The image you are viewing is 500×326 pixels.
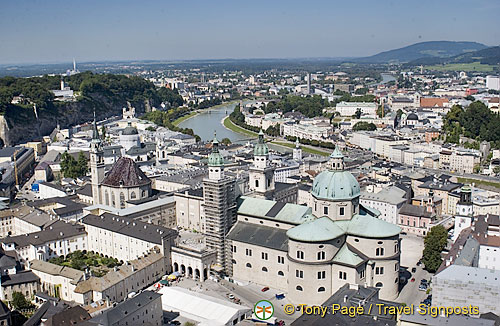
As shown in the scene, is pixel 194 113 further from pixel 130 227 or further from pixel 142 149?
pixel 130 227

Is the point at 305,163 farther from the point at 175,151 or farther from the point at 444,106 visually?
the point at 444,106

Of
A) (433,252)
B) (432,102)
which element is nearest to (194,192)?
(433,252)

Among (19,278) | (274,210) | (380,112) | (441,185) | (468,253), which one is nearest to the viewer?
(468,253)

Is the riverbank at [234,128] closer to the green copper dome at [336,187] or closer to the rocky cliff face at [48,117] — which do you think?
the rocky cliff face at [48,117]

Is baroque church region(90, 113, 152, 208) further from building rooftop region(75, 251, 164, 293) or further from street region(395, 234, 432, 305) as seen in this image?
street region(395, 234, 432, 305)

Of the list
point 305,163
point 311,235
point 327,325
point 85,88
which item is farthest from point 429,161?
point 85,88

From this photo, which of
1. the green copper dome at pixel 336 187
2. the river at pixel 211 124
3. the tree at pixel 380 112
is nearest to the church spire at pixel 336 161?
the green copper dome at pixel 336 187

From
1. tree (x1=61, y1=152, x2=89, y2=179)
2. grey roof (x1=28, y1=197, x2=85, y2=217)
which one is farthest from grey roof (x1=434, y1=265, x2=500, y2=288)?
tree (x1=61, y1=152, x2=89, y2=179)
